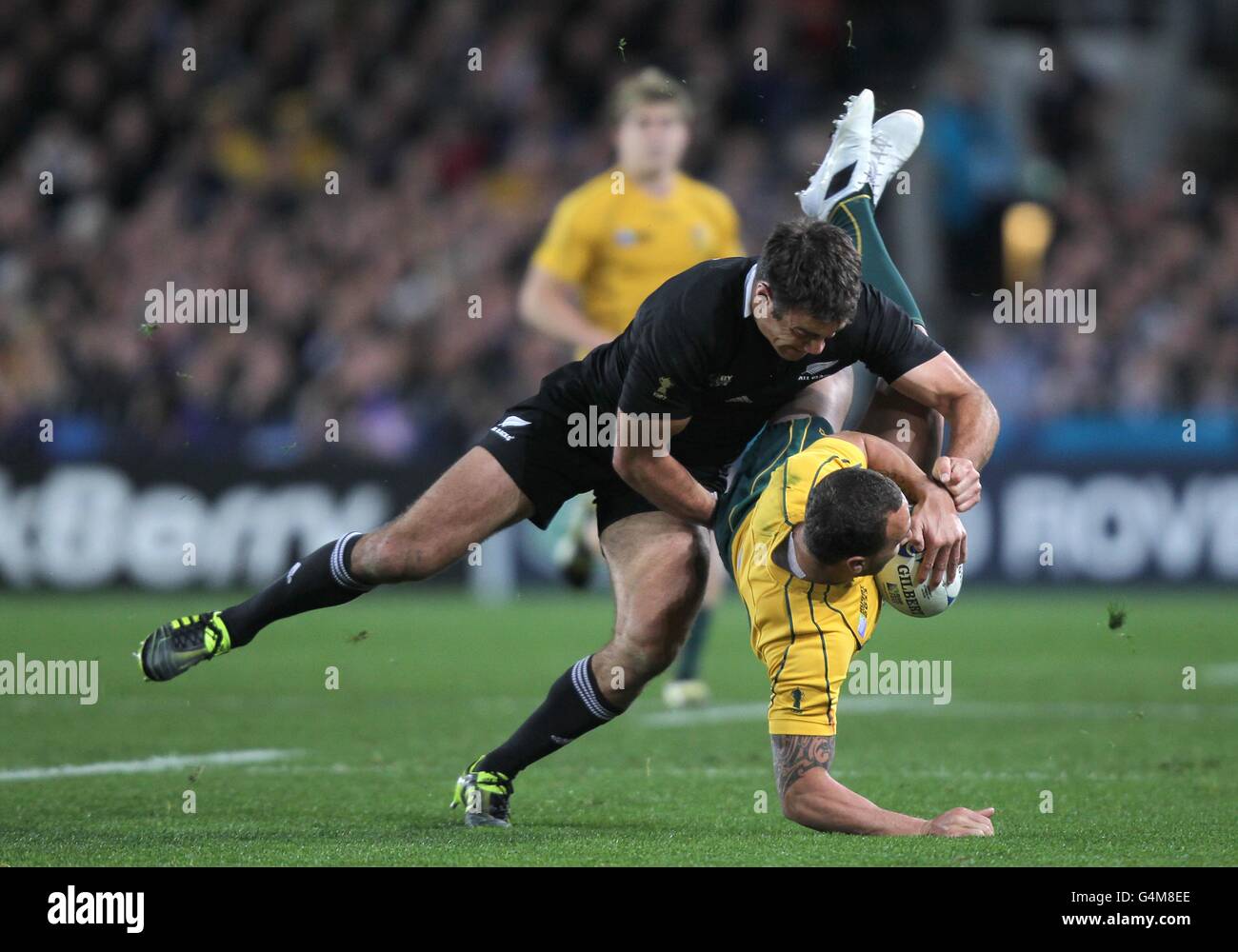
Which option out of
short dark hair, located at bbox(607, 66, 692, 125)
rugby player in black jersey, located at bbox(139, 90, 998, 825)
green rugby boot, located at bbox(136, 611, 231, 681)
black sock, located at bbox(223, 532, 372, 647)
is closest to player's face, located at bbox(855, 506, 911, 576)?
rugby player in black jersey, located at bbox(139, 90, 998, 825)

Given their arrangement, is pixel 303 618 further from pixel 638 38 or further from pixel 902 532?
pixel 902 532

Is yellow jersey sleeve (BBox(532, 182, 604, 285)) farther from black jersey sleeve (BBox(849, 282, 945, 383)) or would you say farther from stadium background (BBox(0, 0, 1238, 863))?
black jersey sleeve (BBox(849, 282, 945, 383))

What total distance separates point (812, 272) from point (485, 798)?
2.00 meters

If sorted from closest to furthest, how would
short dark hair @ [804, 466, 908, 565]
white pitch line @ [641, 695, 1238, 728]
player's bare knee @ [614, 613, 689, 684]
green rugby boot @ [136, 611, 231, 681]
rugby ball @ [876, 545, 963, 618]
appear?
short dark hair @ [804, 466, 908, 565] < rugby ball @ [876, 545, 963, 618] < player's bare knee @ [614, 613, 689, 684] < green rugby boot @ [136, 611, 231, 681] < white pitch line @ [641, 695, 1238, 728]

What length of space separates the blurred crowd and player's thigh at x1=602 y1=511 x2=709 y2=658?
29.8 feet

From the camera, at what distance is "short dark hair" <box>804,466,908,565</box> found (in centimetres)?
512

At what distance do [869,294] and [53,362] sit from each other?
11.2 metres

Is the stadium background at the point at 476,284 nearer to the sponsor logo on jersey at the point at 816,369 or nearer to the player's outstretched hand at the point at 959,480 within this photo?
the sponsor logo on jersey at the point at 816,369

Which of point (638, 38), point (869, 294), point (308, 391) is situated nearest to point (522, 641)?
point (308, 391)

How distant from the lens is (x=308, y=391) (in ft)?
51.8

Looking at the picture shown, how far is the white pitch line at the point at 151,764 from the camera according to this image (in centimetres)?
698

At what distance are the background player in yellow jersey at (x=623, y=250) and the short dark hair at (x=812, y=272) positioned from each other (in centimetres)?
394

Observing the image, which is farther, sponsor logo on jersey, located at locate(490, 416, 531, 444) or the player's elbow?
sponsor logo on jersey, located at locate(490, 416, 531, 444)

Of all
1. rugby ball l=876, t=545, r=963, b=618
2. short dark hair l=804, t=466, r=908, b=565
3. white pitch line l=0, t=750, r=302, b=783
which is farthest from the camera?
white pitch line l=0, t=750, r=302, b=783
